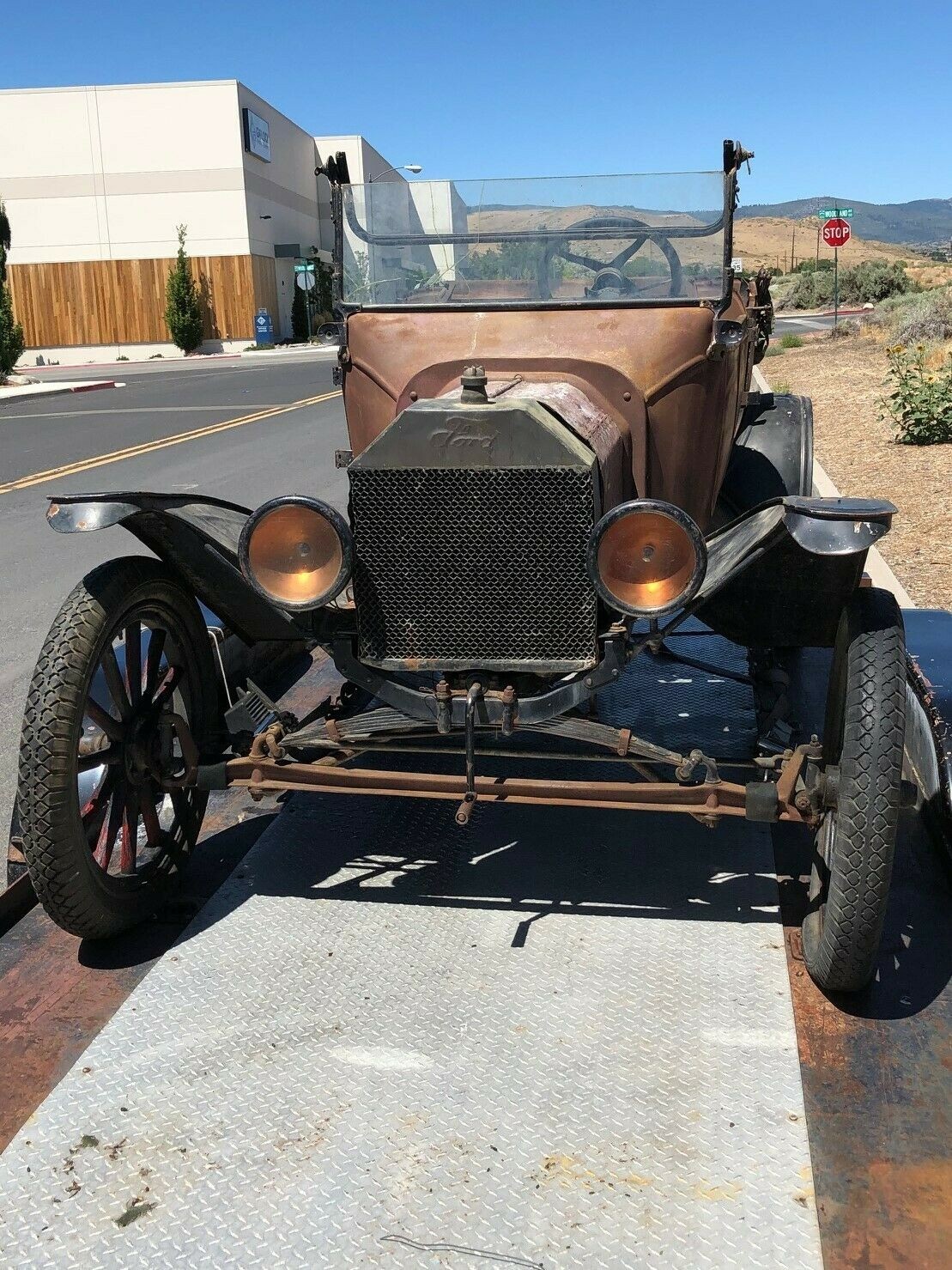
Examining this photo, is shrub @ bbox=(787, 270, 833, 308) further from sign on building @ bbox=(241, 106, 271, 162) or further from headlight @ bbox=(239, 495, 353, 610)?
headlight @ bbox=(239, 495, 353, 610)

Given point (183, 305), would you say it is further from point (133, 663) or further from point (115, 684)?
point (115, 684)

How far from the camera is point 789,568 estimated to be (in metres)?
3.33

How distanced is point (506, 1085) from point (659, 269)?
9.49ft

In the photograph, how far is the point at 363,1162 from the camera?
7.73 ft

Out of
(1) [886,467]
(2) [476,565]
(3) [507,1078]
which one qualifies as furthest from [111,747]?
(1) [886,467]

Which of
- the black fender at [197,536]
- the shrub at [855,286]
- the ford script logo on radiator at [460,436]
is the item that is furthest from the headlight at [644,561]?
the shrub at [855,286]

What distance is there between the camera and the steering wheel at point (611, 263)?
13.6 feet

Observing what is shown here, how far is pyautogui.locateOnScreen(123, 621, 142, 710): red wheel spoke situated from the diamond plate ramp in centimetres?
66

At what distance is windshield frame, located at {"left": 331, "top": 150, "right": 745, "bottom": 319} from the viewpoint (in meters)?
3.99

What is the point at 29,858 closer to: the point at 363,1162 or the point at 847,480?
the point at 363,1162

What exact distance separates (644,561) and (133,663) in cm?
146

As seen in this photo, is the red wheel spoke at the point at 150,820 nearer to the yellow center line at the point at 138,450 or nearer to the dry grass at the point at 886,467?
the dry grass at the point at 886,467

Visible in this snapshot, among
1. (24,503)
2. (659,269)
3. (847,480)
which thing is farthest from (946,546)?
Answer: (24,503)

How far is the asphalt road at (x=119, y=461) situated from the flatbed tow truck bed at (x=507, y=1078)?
1147mm
